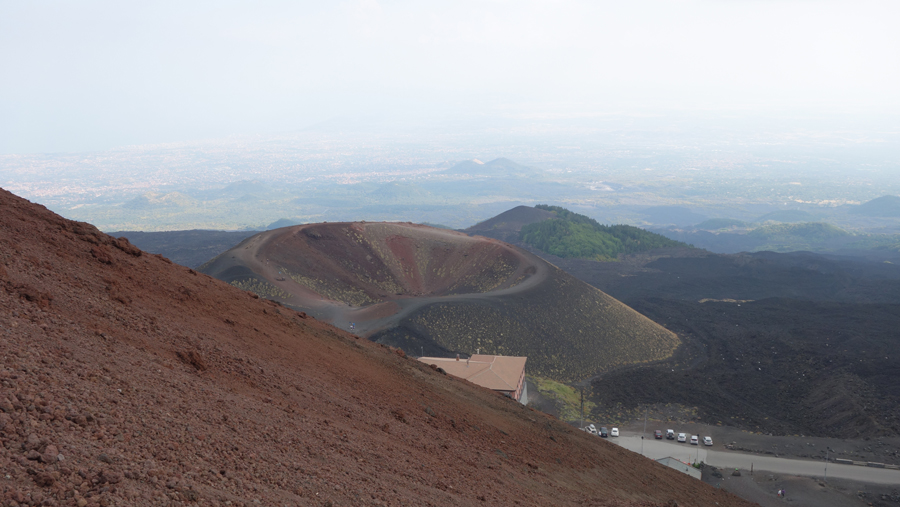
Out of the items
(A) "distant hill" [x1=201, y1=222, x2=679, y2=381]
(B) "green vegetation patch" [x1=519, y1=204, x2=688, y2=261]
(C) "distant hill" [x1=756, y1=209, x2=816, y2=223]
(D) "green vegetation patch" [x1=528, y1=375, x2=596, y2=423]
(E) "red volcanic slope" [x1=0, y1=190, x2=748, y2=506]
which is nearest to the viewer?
(E) "red volcanic slope" [x1=0, y1=190, x2=748, y2=506]

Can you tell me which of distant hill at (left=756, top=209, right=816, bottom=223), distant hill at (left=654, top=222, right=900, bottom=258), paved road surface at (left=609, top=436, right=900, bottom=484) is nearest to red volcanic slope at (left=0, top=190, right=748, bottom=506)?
paved road surface at (left=609, top=436, right=900, bottom=484)

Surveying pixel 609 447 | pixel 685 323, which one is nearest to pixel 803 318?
pixel 685 323

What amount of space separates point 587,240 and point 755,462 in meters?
67.1

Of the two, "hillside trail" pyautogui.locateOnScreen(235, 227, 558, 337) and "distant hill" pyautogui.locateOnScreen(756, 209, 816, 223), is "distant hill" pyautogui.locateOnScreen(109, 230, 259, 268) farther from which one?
"distant hill" pyautogui.locateOnScreen(756, 209, 816, 223)

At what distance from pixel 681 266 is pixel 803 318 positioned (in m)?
28.9

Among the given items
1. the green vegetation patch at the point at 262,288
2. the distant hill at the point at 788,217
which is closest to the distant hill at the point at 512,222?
the green vegetation patch at the point at 262,288

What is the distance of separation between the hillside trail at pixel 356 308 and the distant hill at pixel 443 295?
0.10 m

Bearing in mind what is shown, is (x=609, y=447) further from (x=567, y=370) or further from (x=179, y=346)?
(x=567, y=370)

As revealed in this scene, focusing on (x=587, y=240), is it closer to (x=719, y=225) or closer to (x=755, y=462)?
(x=755, y=462)

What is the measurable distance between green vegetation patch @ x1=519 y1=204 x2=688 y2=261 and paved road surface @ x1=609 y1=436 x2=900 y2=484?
2390 inches

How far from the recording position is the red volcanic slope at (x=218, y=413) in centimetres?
771

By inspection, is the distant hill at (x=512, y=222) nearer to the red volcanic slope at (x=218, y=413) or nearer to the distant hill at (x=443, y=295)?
the distant hill at (x=443, y=295)

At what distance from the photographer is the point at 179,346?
13.7 m

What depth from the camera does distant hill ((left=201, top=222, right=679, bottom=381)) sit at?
149 feet
